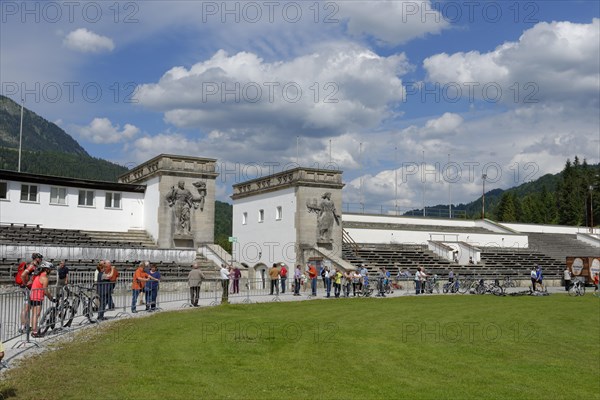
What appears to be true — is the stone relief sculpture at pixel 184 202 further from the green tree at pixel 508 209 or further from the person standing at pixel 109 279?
the green tree at pixel 508 209

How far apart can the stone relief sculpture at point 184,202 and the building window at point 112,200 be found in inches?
179

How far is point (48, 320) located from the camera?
1686 centimetres

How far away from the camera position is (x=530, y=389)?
12898 mm

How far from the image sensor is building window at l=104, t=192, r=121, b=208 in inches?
1647

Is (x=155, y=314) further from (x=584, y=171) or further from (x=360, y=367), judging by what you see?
(x=584, y=171)

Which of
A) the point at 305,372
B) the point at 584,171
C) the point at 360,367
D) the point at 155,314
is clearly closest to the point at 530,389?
the point at 360,367

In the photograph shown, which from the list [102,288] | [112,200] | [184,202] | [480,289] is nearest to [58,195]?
[112,200]

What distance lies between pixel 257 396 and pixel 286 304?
659 inches

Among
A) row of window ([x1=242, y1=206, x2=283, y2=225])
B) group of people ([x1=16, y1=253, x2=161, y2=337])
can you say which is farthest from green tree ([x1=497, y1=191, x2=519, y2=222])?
group of people ([x1=16, y1=253, x2=161, y2=337])

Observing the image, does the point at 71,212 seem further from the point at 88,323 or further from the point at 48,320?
the point at 48,320

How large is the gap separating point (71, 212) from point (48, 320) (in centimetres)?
2464

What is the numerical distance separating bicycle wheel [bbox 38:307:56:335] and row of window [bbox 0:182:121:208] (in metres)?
23.4

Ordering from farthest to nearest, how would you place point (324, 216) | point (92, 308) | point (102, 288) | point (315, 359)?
point (324, 216), point (102, 288), point (92, 308), point (315, 359)

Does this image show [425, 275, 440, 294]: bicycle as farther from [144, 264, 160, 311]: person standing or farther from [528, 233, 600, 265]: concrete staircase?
[528, 233, 600, 265]: concrete staircase
